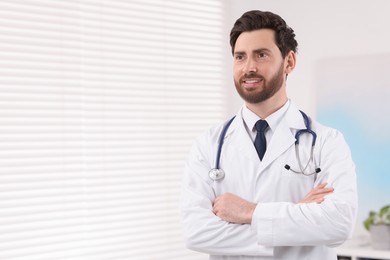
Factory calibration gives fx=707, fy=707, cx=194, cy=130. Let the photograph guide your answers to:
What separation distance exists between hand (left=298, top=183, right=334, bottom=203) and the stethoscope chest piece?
28 centimetres

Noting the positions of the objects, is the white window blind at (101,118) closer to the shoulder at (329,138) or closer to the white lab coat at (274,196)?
the white lab coat at (274,196)

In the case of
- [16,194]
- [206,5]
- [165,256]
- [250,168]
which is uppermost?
[206,5]

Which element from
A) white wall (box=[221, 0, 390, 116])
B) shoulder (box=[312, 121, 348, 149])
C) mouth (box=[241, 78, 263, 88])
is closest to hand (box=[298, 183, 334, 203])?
shoulder (box=[312, 121, 348, 149])

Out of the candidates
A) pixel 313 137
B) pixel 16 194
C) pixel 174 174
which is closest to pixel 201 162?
pixel 313 137

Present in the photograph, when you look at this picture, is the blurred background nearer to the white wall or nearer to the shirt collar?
the white wall

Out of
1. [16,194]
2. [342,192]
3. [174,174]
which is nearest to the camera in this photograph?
[342,192]

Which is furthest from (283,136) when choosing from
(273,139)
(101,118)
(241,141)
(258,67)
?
(101,118)

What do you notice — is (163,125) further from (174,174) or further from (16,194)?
(16,194)

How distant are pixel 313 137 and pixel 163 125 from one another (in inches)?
73.0

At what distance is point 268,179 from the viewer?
2262 mm

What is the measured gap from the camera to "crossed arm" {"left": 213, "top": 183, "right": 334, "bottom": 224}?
7.20 ft

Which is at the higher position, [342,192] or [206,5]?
[206,5]

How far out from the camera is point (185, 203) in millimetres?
2371

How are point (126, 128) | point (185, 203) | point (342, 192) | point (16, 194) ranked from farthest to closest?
point (126, 128) → point (16, 194) → point (185, 203) → point (342, 192)
